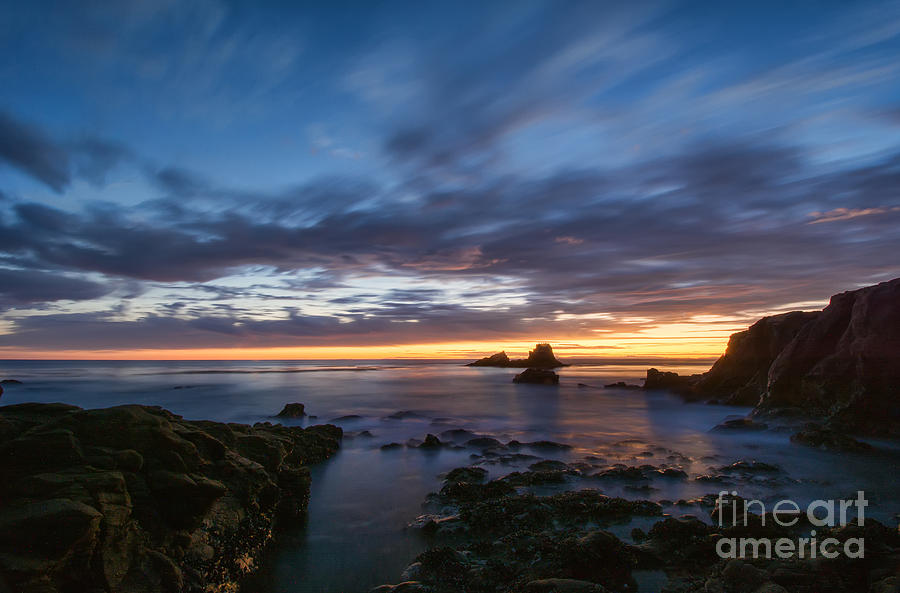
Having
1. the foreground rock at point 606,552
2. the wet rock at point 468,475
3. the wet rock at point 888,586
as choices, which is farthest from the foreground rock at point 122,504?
the wet rock at point 888,586

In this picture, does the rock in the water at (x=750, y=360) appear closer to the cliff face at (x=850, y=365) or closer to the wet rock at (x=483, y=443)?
the cliff face at (x=850, y=365)

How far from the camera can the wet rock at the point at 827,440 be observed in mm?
16719

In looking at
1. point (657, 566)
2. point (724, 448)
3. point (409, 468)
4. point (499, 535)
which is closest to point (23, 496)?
point (499, 535)

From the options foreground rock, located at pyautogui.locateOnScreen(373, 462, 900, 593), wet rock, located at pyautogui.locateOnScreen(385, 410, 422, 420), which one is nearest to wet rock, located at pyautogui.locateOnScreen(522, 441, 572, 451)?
foreground rock, located at pyautogui.locateOnScreen(373, 462, 900, 593)

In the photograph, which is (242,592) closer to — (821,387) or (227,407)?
(821,387)

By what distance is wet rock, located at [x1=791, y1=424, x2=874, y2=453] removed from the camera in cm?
1672

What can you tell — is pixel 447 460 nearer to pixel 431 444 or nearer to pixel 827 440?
pixel 431 444

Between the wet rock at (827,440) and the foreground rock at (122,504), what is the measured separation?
21119 mm

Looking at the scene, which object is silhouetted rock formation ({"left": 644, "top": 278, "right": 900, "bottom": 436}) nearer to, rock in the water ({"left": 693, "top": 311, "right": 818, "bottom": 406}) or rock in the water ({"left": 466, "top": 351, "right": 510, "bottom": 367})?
rock in the water ({"left": 693, "top": 311, "right": 818, "bottom": 406})

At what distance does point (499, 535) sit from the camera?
922 cm

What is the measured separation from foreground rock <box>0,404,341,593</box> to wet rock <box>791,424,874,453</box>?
21.1m

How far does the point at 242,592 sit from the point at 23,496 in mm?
3867

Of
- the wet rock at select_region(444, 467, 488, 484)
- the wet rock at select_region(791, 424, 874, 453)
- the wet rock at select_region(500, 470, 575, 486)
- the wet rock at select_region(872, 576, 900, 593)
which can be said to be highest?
the wet rock at select_region(872, 576, 900, 593)

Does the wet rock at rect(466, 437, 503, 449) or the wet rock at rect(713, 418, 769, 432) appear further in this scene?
the wet rock at rect(713, 418, 769, 432)
